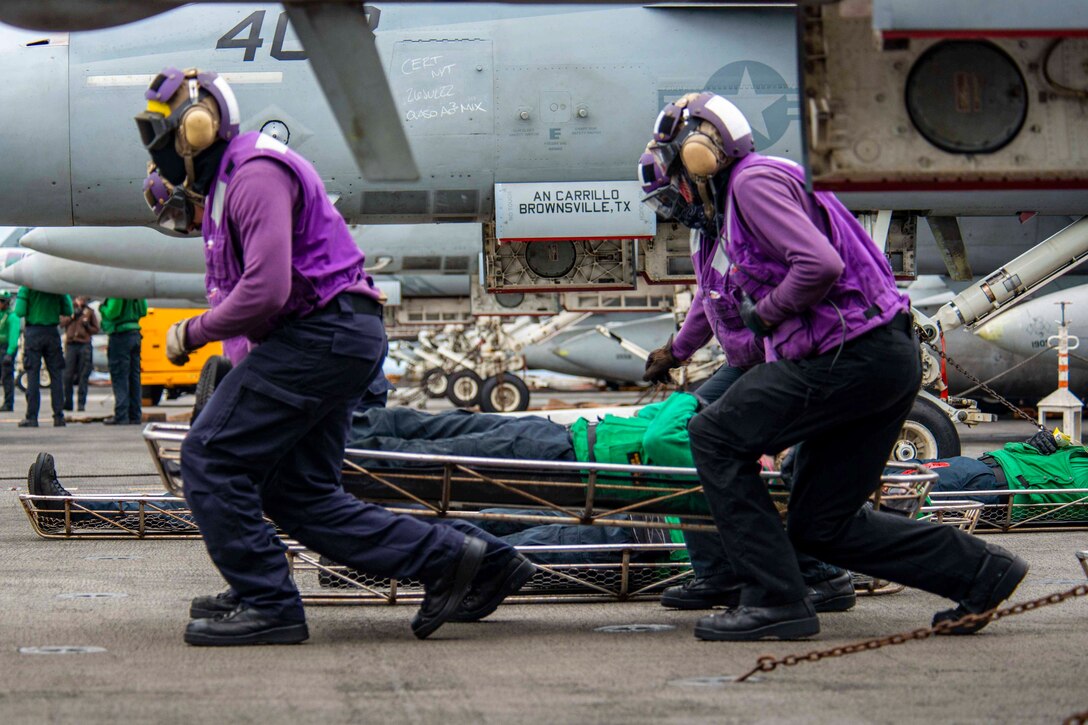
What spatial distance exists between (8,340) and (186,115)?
2036cm

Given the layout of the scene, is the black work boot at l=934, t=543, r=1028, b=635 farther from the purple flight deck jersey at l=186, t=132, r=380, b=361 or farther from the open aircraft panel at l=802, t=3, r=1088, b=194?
the purple flight deck jersey at l=186, t=132, r=380, b=361

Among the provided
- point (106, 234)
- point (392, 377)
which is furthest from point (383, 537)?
point (392, 377)

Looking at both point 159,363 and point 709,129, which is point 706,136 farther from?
point 159,363

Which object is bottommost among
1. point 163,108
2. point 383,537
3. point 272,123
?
point 383,537

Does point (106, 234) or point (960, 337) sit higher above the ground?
point (106, 234)

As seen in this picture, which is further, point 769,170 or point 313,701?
point 769,170

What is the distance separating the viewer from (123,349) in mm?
18406

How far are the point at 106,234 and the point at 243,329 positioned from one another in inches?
493

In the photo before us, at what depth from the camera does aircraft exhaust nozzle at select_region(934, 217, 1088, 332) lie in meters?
10.6

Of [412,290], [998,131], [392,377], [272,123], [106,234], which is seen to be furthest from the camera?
[392,377]

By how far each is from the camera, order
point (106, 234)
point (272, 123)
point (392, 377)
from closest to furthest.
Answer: point (272, 123), point (106, 234), point (392, 377)

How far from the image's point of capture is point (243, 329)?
4.05m

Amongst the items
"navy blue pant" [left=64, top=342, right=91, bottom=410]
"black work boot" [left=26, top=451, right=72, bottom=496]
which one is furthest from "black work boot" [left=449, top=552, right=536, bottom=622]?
"navy blue pant" [left=64, top=342, right=91, bottom=410]

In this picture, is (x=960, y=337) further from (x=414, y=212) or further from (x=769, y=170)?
(x=769, y=170)
